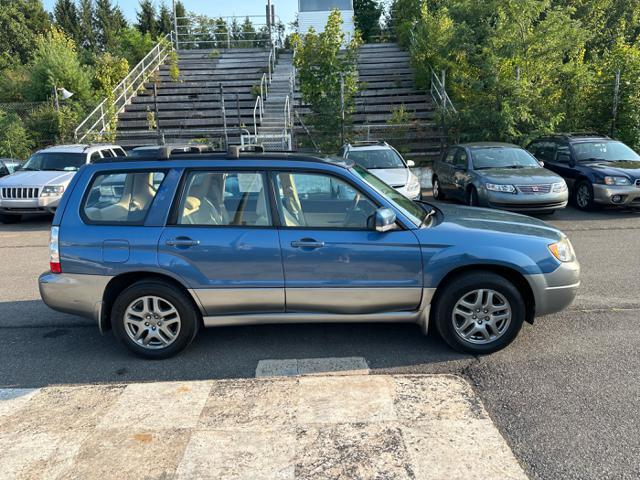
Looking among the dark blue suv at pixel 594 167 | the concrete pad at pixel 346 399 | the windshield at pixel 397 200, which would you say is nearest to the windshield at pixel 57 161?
the windshield at pixel 397 200

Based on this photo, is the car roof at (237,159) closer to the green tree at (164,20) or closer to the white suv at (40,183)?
the white suv at (40,183)

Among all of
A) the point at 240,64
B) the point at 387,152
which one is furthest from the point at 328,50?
the point at 240,64

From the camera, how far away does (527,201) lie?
33.8 feet

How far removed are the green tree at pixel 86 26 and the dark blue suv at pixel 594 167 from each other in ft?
120

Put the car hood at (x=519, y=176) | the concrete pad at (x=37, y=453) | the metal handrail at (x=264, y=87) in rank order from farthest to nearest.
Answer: the metal handrail at (x=264, y=87) < the car hood at (x=519, y=176) < the concrete pad at (x=37, y=453)

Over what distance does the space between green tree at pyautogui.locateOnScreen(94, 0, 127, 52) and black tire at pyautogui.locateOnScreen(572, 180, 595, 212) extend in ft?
118

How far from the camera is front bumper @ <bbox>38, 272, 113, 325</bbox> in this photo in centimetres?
450

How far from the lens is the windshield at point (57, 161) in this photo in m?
12.6

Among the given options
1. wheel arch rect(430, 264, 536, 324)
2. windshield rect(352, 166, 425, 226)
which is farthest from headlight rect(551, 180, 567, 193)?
wheel arch rect(430, 264, 536, 324)

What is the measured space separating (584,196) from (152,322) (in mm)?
10257

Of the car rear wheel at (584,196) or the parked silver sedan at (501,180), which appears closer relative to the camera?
the parked silver sedan at (501,180)

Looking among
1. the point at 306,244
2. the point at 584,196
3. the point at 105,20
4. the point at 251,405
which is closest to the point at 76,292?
the point at 251,405

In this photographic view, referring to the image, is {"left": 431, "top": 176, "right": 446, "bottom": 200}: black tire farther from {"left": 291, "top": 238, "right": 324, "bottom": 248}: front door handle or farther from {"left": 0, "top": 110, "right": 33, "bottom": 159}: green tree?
{"left": 0, "top": 110, "right": 33, "bottom": 159}: green tree

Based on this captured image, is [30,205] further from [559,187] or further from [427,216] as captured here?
[559,187]
